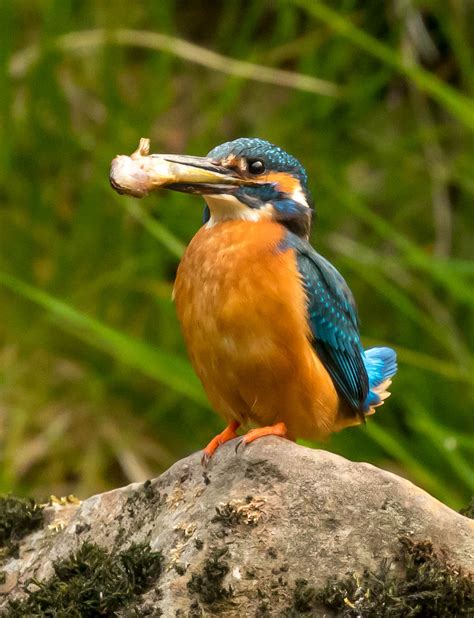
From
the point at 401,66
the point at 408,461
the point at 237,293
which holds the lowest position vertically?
the point at 408,461

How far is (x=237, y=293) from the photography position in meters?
3.68

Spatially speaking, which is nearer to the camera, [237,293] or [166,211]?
[237,293]

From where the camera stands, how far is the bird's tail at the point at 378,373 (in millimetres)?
4379

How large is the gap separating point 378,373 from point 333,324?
0.66m

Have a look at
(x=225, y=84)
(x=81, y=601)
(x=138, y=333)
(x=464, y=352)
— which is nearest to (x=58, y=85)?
(x=225, y=84)

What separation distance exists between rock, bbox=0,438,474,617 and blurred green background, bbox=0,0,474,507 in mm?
2266

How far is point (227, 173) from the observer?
3.83m

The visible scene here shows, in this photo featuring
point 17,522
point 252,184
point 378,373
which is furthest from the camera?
point 378,373

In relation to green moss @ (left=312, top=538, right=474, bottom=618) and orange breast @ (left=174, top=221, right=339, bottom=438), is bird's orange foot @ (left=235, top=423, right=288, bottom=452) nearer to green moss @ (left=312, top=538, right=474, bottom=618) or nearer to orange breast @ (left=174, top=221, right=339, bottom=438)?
orange breast @ (left=174, top=221, right=339, bottom=438)

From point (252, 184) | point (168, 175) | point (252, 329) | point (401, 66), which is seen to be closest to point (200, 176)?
point (168, 175)

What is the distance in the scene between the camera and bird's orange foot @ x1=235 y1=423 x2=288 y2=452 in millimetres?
3525

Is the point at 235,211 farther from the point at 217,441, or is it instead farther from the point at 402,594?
the point at 402,594

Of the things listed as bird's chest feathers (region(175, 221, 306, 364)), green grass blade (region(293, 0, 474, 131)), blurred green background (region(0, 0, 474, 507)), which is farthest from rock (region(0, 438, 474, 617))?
green grass blade (region(293, 0, 474, 131))

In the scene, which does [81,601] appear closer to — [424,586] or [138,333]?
[424,586]
